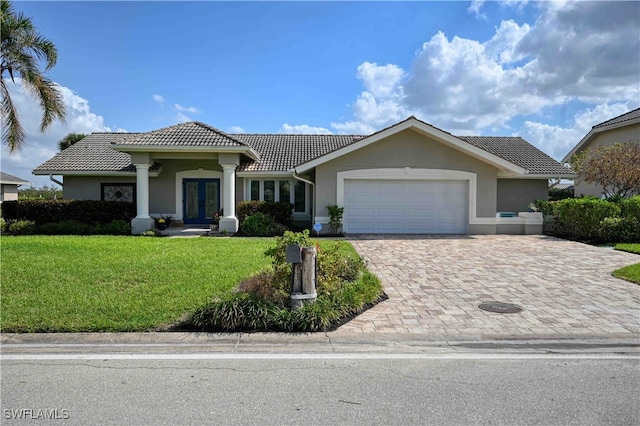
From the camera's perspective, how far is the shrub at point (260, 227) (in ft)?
53.4

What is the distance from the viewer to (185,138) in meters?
17.0

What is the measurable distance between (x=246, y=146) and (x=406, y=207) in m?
7.02

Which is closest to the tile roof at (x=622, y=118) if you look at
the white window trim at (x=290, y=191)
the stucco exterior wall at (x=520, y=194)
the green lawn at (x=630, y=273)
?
the stucco exterior wall at (x=520, y=194)

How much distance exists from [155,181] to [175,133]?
3.24 m

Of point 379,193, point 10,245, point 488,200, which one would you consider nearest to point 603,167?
point 488,200

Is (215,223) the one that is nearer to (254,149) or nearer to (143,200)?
(143,200)

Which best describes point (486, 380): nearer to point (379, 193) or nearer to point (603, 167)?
point (379, 193)

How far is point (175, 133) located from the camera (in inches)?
687

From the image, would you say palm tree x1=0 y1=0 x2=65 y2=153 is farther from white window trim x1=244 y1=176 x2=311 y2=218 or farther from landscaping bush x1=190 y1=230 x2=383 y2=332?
landscaping bush x1=190 y1=230 x2=383 y2=332

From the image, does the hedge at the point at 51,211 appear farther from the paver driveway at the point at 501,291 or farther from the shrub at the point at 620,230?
the shrub at the point at 620,230

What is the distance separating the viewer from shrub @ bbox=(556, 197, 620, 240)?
1486 cm

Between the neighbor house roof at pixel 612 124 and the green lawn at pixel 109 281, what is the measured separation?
21393 millimetres

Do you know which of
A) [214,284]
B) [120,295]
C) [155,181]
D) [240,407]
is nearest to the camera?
[240,407]

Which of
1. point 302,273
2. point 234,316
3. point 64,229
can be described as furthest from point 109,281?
point 64,229
